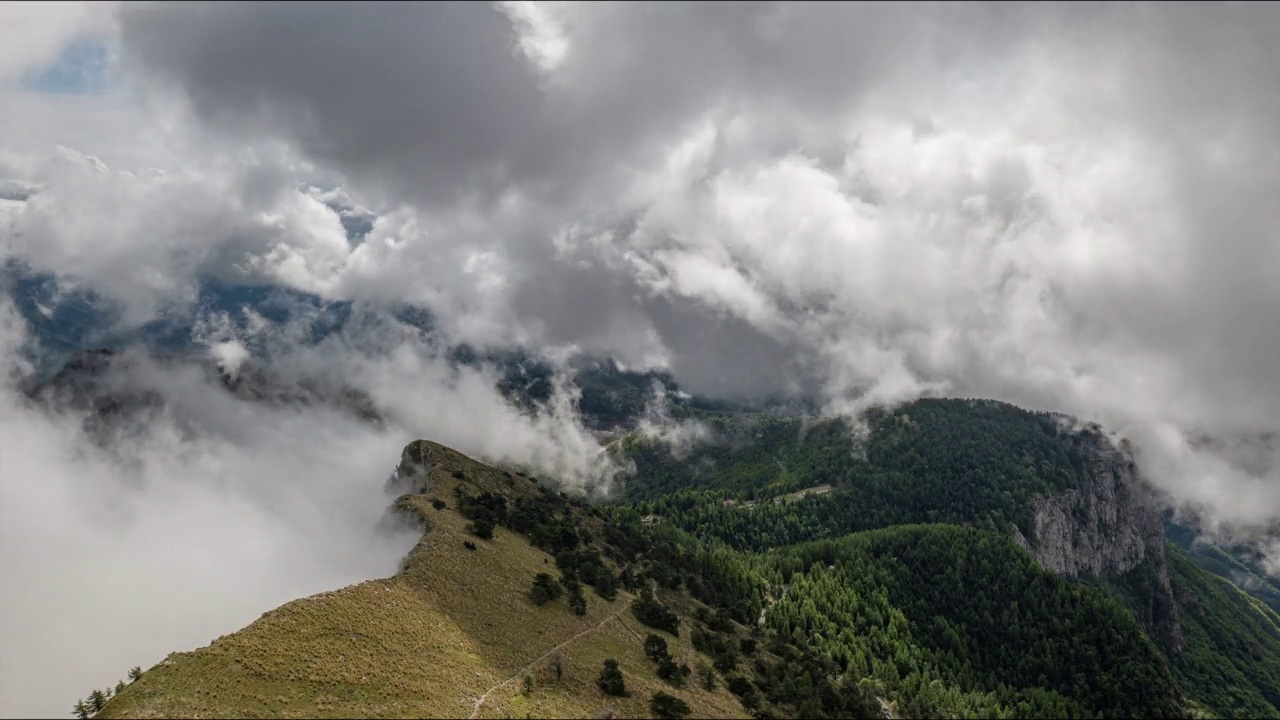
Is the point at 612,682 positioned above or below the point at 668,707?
above

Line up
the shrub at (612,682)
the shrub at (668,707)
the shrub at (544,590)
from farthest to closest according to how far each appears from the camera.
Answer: the shrub at (544,590) < the shrub at (612,682) < the shrub at (668,707)

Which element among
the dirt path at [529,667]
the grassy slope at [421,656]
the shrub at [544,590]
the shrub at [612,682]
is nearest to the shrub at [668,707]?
the grassy slope at [421,656]

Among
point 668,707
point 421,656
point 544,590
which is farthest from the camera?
point 544,590

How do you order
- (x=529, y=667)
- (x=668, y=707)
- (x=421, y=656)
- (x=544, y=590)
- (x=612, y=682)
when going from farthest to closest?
(x=544, y=590) < (x=529, y=667) < (x=612, y=682) < (x=668, y=707) < (x=421, y=656)

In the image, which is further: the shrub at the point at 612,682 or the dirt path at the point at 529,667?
the shrub at the point at 612,682

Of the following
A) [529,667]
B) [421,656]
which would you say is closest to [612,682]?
[529,667]

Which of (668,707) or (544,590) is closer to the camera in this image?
(668,707)

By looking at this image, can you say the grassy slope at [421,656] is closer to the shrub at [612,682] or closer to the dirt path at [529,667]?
the dirt path at [529,667]

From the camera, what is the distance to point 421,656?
105 m

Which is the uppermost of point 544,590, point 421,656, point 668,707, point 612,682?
point 544,590

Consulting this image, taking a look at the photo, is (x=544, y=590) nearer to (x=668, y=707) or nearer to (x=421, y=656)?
(x=668, y=707)

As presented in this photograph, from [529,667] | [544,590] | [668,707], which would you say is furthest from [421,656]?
[544,590]

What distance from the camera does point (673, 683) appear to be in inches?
5261

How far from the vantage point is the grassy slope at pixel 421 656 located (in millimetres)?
83938
